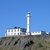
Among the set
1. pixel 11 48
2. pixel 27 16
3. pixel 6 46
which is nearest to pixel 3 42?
pixel 6 46

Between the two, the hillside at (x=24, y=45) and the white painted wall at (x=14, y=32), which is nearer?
the hillside at (x=24, y=45)

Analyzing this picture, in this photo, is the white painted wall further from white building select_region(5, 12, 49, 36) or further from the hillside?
the hillside

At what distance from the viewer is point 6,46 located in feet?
278

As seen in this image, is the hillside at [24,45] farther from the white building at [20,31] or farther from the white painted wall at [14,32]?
the white painted wall at [14,32]

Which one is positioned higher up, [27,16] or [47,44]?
[27,16]

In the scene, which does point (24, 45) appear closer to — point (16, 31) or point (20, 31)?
point (20, 31)

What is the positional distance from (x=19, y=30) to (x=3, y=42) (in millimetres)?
15886

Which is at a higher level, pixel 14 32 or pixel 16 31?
pixel 16 31

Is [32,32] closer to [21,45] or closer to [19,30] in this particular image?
[19,30]

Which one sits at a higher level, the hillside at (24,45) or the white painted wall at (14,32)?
the white painted wall at (14,32)

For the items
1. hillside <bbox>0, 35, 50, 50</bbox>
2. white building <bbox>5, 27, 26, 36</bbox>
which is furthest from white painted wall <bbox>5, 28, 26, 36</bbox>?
hillside <bbox>0, 35, 50, 50</bbox>

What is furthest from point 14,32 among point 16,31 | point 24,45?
point 24,45

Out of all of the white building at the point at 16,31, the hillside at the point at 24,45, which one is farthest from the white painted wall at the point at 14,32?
the hillside at the point at 24,45

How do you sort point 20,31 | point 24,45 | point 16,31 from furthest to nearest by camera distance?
point 16,31 < point 20,31 < point 24,45
